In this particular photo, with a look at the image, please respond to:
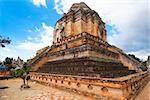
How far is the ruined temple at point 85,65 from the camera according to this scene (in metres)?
7.58

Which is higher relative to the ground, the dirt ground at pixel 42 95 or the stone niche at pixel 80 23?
the stone niche at pixel 80 23

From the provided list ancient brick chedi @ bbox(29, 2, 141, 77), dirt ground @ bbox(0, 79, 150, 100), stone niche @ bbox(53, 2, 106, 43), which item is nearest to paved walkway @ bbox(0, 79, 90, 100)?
dirt ground @ bbox(0, 79, 150, 100)

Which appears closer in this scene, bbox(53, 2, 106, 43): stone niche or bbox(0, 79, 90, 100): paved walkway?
bbox(0, 79, 90, 100): paved walkway

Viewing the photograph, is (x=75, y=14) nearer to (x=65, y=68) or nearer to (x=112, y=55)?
(x=112, y=55)

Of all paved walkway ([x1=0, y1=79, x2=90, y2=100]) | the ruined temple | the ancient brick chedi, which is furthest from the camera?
the ancient brick chedi

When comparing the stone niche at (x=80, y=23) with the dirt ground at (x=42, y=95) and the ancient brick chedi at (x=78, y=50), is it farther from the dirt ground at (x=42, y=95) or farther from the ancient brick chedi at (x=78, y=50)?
the dirt ground at (x=42, y=95)

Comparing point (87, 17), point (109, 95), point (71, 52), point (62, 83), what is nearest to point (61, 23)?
point (87, 17)

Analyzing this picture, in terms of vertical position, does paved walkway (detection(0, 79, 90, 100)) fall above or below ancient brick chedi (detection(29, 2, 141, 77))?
below

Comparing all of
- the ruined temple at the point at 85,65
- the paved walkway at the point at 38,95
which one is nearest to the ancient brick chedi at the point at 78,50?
the ruined temple at the point at 85,65

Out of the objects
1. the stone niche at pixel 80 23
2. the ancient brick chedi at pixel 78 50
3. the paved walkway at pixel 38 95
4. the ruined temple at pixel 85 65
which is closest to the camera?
the ruined temple at pixel 85 65

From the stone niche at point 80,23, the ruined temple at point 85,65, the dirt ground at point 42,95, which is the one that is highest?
the stone niche at point 80,23

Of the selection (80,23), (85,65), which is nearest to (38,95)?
(85,65)

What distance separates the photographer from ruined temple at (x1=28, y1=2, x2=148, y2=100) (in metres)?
7.58

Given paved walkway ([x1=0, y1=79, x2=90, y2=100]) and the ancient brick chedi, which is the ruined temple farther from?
paved walkway ([x1=0, y1=79, x2=90, y2=100])
